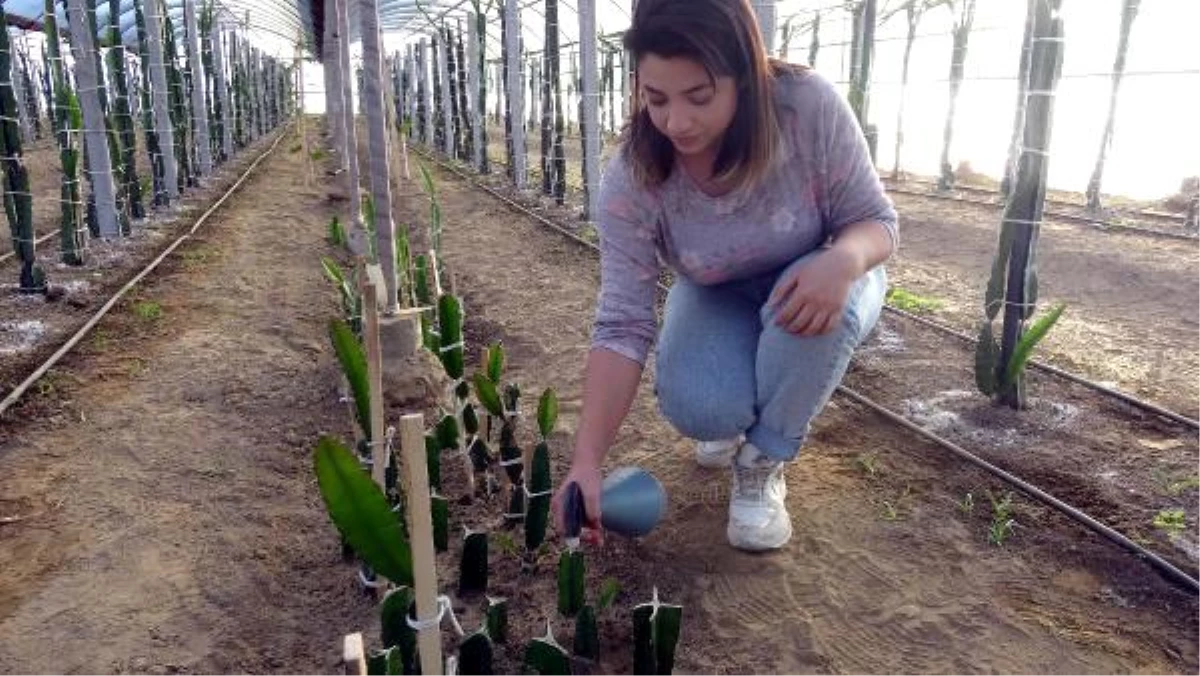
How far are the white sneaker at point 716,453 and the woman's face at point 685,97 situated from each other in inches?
38.4

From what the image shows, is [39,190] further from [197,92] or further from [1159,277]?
[1159,277]

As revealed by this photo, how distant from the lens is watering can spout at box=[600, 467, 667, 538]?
148 cm

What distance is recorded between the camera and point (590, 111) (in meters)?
6.05

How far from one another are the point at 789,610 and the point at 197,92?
906 centimetres

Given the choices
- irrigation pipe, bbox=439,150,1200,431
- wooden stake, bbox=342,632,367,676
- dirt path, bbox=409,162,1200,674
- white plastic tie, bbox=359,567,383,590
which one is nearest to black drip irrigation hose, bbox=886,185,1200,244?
irrigation pipe, bbox=439,150,1200,431

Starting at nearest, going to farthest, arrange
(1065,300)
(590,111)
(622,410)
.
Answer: (622,410)
(1065,300)
(590,111)

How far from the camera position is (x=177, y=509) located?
1989 millimetres

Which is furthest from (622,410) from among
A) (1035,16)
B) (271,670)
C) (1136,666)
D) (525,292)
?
(525,292)

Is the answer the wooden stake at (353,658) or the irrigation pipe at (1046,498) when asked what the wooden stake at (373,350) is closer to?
the wooden stake at (353,658)

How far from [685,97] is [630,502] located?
0.67m

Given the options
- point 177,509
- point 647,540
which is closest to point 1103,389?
point 647,540

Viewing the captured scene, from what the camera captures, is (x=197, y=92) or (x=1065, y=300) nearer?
(x=1065, y=300)

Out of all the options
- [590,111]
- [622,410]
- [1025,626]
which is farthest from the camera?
[590,111]

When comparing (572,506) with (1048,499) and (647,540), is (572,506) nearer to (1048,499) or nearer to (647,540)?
(647,540)
